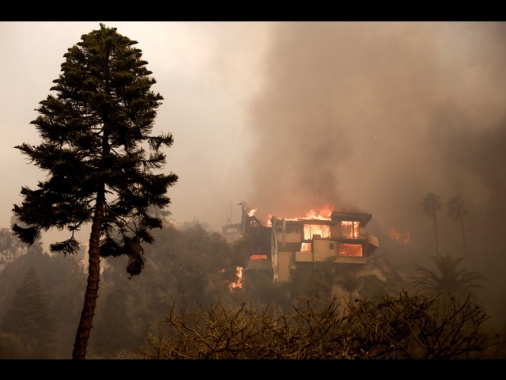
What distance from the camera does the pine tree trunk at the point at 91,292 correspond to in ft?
46.1

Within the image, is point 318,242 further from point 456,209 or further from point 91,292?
point 456,209

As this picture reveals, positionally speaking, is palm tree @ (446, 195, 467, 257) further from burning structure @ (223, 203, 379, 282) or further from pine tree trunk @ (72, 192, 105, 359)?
pine tree trunk @ (72, 192, 105, 359)

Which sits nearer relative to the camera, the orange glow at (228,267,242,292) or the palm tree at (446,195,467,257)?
the orange glow at (228,267,242,292)

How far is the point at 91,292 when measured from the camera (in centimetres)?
1472

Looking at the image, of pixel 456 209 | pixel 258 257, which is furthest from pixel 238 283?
pixel 456 209

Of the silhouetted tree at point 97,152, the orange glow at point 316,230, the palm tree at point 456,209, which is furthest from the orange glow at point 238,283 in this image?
the palm tree at point 456,209

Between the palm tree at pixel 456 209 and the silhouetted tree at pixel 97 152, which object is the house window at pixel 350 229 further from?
the silhouetted tree at pixel 97 152

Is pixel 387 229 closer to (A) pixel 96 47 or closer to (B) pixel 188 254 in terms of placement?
(B) pixel 188 254

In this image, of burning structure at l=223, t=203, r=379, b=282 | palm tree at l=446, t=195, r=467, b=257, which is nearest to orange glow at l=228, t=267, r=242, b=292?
burning structure at l=223, t=203, r=379, b=282

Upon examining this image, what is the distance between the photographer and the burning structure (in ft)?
247

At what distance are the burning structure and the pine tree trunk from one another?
202 feet

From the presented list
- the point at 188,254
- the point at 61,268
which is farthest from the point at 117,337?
the point at 61,268

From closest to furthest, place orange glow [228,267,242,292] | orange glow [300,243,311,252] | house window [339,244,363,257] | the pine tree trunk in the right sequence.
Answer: the pine tree trunk
orange glow [228,267,242,292]
house window [339,244,363,257]
orange glow [300,243,311,252]
